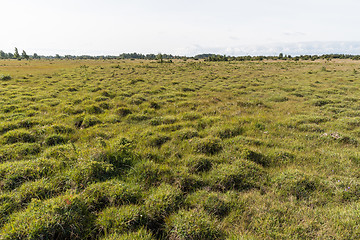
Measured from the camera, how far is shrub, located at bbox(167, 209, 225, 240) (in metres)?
3.17

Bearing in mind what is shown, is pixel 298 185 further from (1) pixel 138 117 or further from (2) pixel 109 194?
(1) pixel 138 117

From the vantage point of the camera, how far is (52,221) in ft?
10.2

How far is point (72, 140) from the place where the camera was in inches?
271

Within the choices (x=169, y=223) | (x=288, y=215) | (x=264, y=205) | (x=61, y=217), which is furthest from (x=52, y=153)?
(x=288, y=215)

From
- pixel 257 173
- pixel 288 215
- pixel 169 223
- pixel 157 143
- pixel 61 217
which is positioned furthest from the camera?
pixel 157 143

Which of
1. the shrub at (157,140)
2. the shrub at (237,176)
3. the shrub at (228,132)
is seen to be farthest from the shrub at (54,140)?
the shrub at (228,132)

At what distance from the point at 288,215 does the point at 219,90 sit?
1590cm

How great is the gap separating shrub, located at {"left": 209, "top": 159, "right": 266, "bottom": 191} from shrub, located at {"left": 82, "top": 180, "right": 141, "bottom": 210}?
215cm

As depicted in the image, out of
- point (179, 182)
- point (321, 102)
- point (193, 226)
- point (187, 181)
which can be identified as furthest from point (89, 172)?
point (321, 102)

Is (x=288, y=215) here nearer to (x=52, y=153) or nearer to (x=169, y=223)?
(x=169, y=223)

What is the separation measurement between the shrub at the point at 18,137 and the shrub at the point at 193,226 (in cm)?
675

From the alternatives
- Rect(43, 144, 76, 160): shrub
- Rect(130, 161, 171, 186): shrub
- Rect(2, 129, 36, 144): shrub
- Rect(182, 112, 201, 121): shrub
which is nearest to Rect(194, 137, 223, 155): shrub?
Rect(130, 161, 171, 186): shrub

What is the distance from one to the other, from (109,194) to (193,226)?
82.6 inches

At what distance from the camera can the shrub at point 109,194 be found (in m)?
3.81
